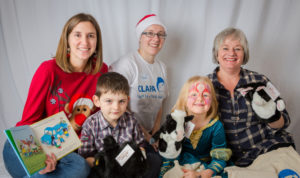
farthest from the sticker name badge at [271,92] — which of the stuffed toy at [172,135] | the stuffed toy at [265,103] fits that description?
the stuffed toy at [172,135]

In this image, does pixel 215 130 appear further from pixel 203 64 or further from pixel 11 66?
pixel 11 66

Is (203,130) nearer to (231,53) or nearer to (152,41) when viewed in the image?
(231,53)

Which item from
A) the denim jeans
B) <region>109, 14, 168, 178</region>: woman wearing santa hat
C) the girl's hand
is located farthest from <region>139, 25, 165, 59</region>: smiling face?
the girl's hand

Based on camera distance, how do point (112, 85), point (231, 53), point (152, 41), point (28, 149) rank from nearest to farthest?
point (28, 149) < point (112, 85) < point (231, 53) < point (152, 41)

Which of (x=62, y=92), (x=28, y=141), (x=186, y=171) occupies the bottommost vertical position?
(x=186, y=171)

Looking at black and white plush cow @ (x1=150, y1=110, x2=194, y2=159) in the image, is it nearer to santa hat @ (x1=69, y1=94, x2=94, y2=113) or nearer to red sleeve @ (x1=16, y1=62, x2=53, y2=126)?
santa hat @ (x1=69, y1=94, x2=94, y2=113)

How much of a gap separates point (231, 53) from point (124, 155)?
1.11 meters

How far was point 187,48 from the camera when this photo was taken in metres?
2.41

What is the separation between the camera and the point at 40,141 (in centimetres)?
128

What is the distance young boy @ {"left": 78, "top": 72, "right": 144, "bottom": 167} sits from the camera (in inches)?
60.5

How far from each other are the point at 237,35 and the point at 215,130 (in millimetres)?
759

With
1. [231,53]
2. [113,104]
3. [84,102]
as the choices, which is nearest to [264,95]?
[231,53]

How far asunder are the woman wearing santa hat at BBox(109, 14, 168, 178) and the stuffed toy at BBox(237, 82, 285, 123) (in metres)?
0.79

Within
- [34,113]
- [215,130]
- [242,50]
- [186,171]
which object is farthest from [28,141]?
[242,50]
